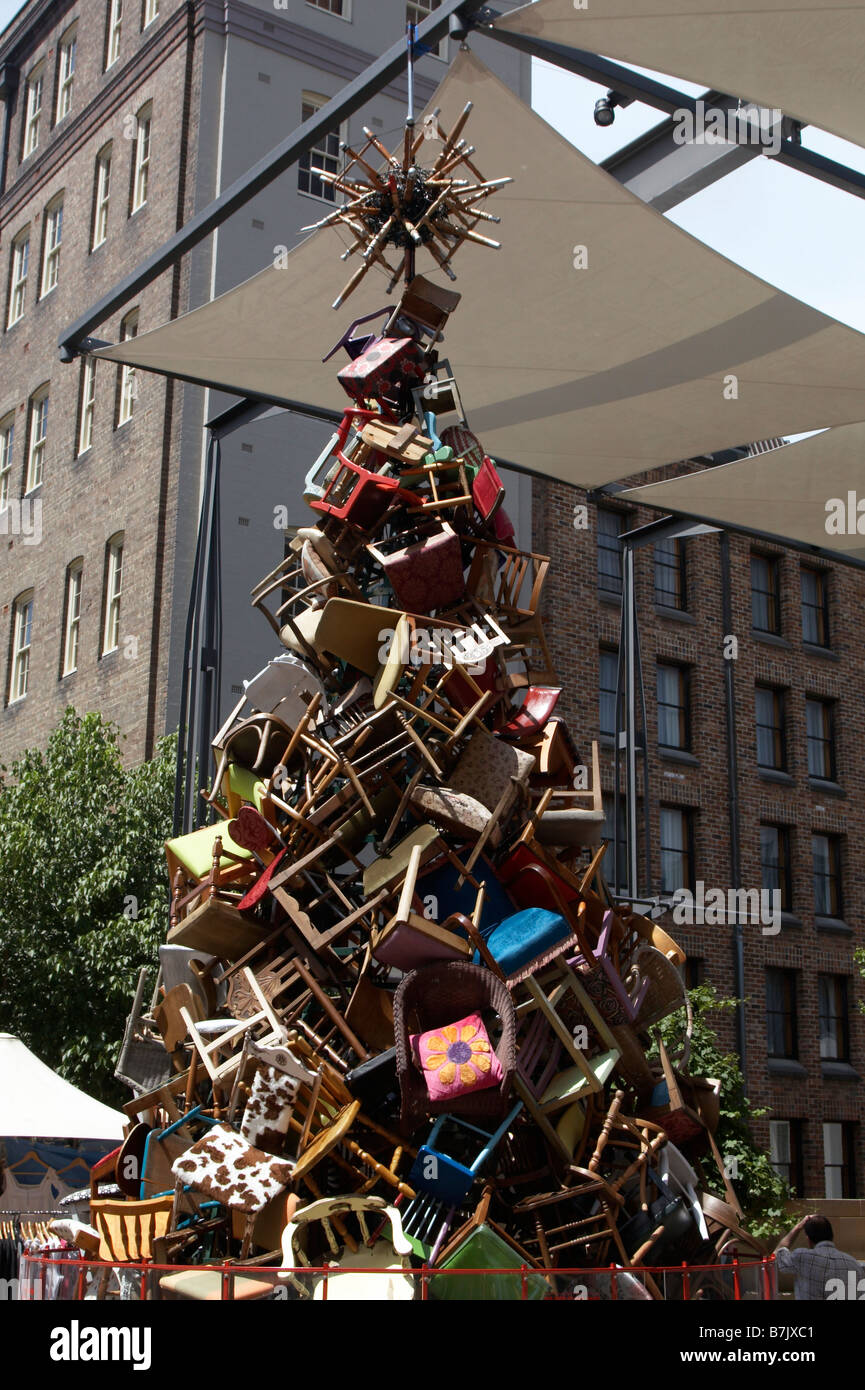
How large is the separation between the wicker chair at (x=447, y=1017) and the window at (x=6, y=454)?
27985mm

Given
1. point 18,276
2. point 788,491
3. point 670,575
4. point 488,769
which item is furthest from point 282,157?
point 18,276

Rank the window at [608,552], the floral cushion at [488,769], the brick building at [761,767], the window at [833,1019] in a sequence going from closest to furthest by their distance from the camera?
1. the floral cushion at [488,769]
2. the brick building at [761,767]
3. the window at [608,552]
4. the window at [833,1019]

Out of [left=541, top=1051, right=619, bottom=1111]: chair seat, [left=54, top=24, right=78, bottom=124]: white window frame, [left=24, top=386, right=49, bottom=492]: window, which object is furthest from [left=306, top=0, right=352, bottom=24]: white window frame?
[left=541, top=1051, right=619, bottom=1111]: chair seat

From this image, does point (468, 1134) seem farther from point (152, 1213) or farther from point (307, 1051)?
point (152, 1213)

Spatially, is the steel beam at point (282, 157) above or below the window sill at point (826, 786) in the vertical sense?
below

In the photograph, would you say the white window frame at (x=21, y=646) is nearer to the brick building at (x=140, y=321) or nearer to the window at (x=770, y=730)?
the brick building at (x=140, y=321)

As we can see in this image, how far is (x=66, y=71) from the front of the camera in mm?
33156

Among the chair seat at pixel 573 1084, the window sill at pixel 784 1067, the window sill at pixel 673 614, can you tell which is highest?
the window sill at pixel 673 614

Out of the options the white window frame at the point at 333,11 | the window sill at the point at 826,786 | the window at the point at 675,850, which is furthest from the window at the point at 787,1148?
the white window frame at the point at 333,11

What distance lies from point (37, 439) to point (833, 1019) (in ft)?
67.3

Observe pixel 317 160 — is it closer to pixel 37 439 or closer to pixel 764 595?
pixel 37 439

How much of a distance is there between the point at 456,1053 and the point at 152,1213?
1688mm

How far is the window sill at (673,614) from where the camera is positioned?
29.8m

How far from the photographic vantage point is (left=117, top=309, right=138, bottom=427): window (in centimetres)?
2760
